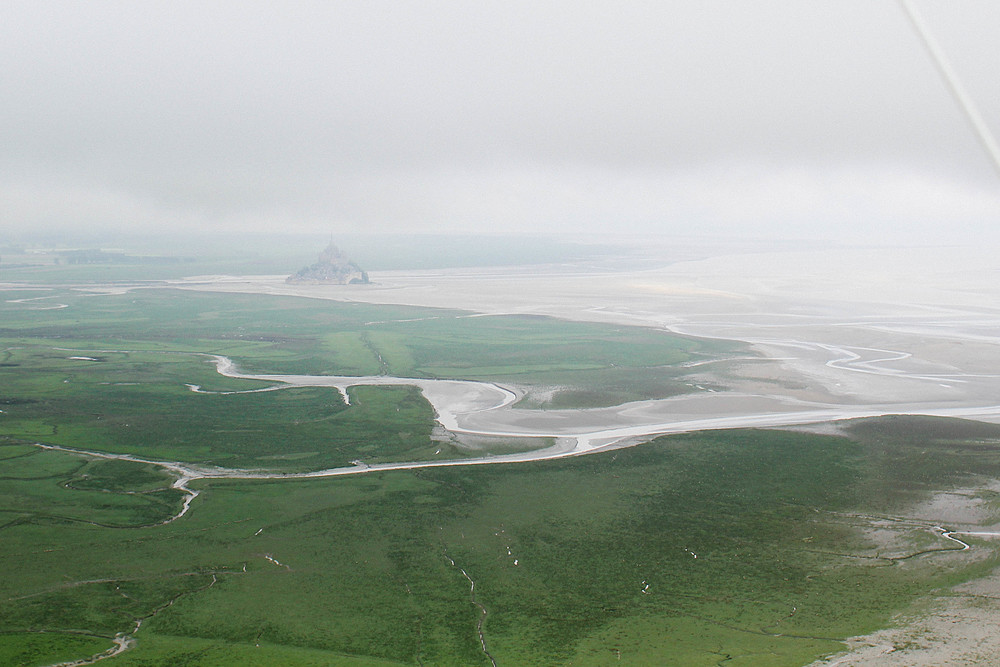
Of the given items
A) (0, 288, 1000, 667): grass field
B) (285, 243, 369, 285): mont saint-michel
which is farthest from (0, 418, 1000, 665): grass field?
(285, 243, 369, 285): mont saint-michel

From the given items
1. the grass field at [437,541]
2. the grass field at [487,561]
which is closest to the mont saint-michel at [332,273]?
the grass field at [437,541]

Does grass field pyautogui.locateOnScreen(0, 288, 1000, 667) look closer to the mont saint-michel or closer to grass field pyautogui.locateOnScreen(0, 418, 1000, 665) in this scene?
grass field pyautogui.locateOnScreen(0, 418, 1000, 665)

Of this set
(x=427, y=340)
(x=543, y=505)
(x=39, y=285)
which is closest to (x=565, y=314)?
(x=427, y=340)

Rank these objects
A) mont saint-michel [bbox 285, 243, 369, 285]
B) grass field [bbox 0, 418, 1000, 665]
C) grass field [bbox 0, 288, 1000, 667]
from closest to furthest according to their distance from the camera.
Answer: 1. grass field [bbox 0, 418, 1000, 665]
2. grass field [bbox 0, 288, 1000, 667]
3. mont saint-michel [bbox 285, 243, 369, 285]

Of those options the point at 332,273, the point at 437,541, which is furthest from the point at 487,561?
the point at 332,273

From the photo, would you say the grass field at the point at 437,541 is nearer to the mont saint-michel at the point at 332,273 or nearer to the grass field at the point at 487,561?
the grass field at the point at 487,561

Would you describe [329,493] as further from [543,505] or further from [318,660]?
[318,660]
